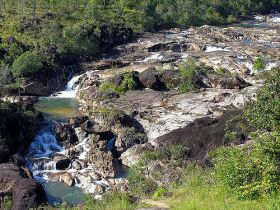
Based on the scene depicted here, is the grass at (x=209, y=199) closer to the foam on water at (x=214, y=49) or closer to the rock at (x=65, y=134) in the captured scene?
the rock at (x=65, y=134)

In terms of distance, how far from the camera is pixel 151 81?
5322 cm

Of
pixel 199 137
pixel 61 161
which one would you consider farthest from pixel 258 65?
pixel 61 161

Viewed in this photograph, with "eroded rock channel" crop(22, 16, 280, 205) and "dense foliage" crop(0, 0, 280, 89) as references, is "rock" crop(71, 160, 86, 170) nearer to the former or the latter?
"eroded rock channel" crop(22, 16, 280, 205)

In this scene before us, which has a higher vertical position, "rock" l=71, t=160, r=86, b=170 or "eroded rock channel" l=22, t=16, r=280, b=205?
"eroded rock channel" l=22, t=16, r=280, b=205

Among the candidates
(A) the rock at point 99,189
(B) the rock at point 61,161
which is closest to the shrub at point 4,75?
(B) the rock at point 61,161

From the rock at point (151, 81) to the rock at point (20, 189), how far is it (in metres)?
25.5

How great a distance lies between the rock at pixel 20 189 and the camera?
90.2 ft

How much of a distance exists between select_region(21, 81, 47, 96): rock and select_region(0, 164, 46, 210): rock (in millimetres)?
23567

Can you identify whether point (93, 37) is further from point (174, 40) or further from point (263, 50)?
point (263, 50)

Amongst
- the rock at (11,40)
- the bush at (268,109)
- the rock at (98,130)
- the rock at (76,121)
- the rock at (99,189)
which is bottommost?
the rock at (99,189)

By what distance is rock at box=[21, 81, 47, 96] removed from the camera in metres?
53.0

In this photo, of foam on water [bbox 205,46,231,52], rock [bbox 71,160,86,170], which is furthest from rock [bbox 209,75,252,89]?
rock [bbox 71,160,86,170]

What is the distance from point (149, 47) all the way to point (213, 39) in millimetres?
12925

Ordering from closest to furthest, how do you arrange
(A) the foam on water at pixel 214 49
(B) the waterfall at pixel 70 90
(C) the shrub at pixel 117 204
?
(C) the shrub at pixel 117 204, (B) the waterfall at pixel 70 90, (A) the foam on water at pixel 214 49
